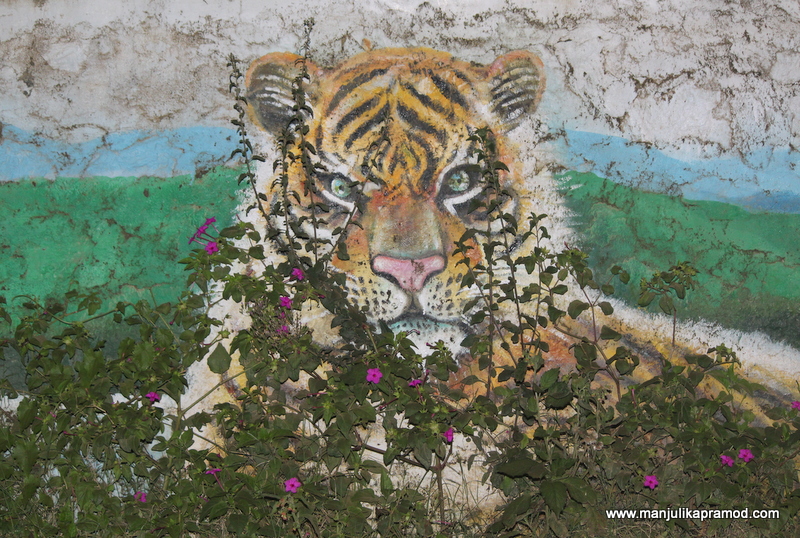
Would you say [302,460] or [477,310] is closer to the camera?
[302,460]

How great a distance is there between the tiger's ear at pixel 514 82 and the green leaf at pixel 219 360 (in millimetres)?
1579

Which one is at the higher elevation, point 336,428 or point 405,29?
point 405,29

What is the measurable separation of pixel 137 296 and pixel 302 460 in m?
1.04

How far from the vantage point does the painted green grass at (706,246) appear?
10.1 ft

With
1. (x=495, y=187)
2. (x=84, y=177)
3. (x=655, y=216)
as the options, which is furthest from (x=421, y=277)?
(x=84, y=177)

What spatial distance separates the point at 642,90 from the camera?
10.1ft

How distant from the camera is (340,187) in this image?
309cm

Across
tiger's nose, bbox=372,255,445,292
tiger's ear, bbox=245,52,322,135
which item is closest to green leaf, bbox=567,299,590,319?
tiger's nose, bbox=372,255,445,292

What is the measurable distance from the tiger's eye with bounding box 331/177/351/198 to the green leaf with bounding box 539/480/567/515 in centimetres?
148

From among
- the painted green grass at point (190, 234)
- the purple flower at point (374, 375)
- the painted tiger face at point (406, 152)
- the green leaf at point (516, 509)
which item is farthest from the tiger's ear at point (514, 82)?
the green leaf at point (516, 509)

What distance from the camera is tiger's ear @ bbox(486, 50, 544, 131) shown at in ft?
10.0

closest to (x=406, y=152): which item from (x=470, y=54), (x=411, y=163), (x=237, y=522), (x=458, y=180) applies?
(x=411, y=163)

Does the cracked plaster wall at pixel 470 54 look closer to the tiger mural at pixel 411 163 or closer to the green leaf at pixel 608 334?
the tiger mural at pixel 411 163

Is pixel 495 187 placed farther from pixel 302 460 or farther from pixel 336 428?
pixel 302 460
